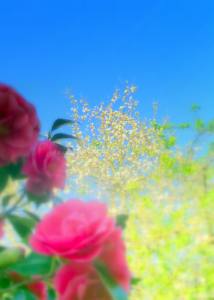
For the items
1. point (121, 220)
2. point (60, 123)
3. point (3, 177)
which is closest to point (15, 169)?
point (3, 177)

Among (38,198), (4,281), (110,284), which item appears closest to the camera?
(110,284)

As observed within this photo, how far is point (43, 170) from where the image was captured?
0.81m

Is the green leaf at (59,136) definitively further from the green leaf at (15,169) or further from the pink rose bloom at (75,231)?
the pink rose bloom at (75,231)

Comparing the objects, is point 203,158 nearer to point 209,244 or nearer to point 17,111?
point 209,244

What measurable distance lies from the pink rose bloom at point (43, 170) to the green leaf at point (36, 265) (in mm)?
264

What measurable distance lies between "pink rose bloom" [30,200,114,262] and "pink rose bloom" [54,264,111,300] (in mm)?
16

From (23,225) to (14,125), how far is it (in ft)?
0.49

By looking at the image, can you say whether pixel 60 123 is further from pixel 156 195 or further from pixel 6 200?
pixel 156 195

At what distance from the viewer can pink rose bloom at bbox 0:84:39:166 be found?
2.32 ft

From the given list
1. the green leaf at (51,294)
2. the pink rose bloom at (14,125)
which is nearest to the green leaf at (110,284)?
the green leaf at (51,294)

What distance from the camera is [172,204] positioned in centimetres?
586

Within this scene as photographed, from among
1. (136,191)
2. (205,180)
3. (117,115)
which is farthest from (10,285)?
(117,115)

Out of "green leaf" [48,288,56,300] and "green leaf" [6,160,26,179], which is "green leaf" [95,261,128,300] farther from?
"green leaf" [6,160,26,179]

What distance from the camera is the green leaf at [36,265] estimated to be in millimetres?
541
